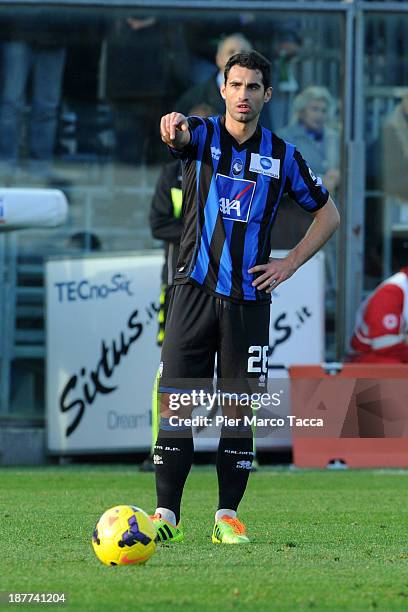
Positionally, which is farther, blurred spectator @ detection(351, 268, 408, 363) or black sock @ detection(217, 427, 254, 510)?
blurred spectator @ detection(351, 268, 408, 363)

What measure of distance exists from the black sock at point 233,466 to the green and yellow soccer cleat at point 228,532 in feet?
0.31

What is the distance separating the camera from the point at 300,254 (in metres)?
5.99

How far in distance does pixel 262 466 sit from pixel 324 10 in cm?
364

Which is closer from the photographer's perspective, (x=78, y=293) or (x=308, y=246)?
(x=308, y=246)

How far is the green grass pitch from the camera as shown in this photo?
4.32 m

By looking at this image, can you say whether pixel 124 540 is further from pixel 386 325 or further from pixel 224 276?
pixel 386 325

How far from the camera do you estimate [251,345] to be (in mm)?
5820

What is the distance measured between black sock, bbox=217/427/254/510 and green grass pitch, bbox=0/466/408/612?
0.67 ft

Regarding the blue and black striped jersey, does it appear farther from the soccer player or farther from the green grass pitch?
the green grass pitch

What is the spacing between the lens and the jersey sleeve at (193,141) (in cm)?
578

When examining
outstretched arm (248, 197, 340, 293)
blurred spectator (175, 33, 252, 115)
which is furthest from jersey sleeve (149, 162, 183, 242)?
outstretched arm (248, 197, 340, 293)

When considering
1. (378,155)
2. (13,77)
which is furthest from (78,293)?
(378,155)

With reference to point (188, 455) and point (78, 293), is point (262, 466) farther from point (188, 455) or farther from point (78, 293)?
point (188, 455)

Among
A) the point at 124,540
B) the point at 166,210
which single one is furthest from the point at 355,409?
the point at 124,540
